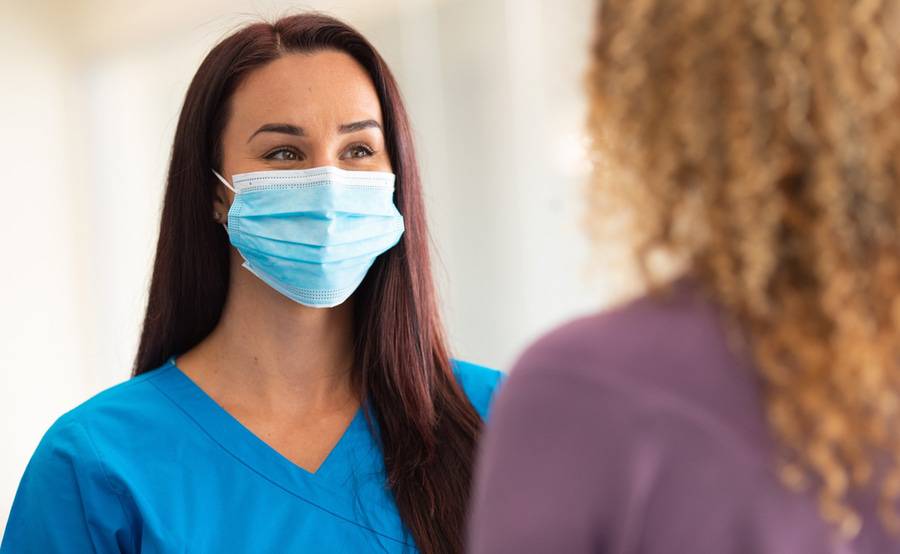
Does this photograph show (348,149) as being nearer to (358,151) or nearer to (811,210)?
(358,151)

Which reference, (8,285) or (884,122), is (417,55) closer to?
(8,285)

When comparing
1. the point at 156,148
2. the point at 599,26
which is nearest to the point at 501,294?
the point at 156,148

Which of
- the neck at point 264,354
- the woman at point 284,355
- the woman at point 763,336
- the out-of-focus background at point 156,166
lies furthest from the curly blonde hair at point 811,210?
the out-of-focus background at point 156,166

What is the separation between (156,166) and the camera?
Answer: 3986mm

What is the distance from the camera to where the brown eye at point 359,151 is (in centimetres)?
160

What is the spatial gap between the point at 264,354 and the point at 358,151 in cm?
37

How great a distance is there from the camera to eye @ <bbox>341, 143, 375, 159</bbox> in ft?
5.26

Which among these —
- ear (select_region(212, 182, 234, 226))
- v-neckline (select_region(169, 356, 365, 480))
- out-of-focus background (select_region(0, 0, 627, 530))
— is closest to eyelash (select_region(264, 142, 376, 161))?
ear (select_region(212, 182, 234, 226))

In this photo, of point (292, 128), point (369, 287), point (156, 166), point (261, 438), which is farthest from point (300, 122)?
point (156, 166)

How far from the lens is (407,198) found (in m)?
1.68

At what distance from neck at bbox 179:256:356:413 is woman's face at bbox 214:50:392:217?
0.54 ft

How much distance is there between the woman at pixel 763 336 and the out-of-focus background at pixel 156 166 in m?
1.81

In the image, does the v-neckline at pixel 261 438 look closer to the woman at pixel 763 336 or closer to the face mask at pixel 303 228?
the face mask at pixel 303 228

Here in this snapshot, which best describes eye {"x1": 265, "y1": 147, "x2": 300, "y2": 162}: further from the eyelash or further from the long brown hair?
the long brown hair
